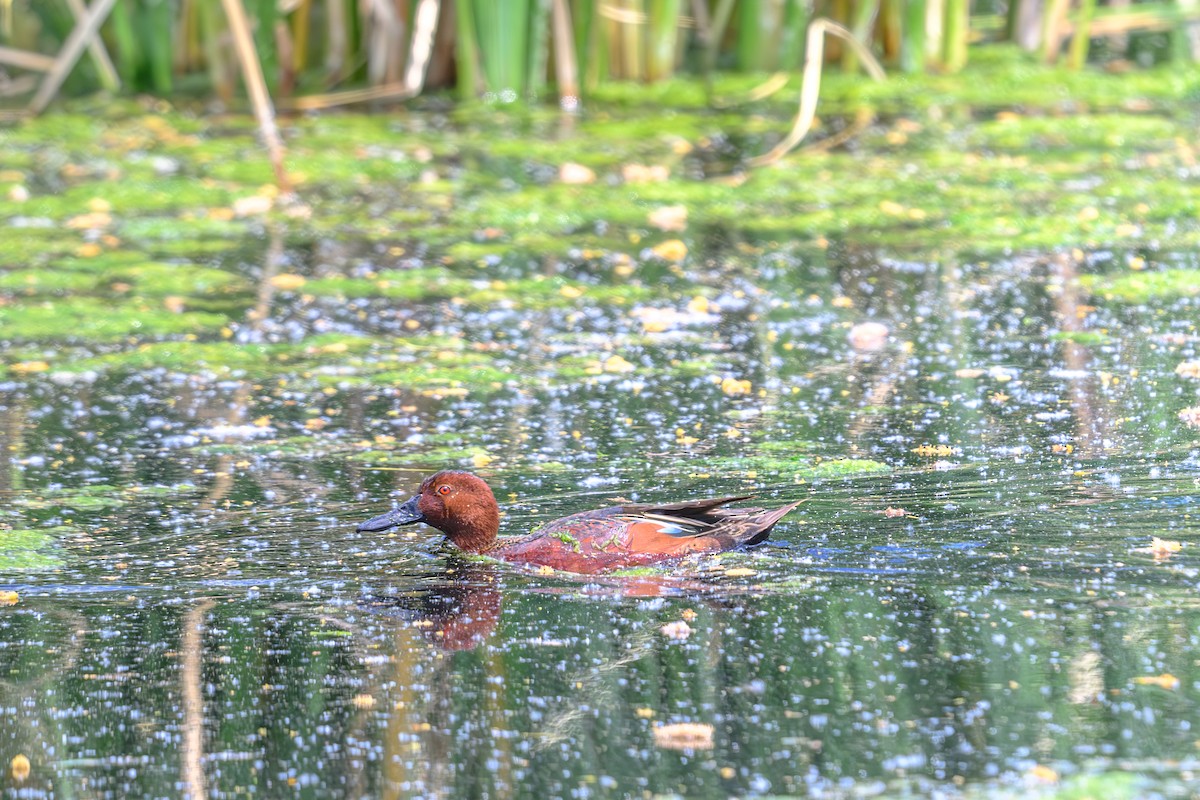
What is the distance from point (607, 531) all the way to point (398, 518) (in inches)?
26.7

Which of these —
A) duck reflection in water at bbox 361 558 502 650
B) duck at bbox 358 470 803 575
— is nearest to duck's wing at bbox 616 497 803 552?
duck at bbox 358 470 803 575

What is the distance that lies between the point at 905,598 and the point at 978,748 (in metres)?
0.93

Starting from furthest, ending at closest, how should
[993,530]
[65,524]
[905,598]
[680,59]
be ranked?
1. [680,59]
2. [65,524]
3. [993,530]
4. [905,598]

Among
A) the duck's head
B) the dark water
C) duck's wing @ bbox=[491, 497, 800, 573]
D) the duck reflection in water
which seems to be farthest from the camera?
the duck's head

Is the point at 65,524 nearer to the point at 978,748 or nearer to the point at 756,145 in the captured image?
the point at 978,748

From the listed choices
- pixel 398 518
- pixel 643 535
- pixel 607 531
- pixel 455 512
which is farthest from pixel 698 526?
pixel 398 518

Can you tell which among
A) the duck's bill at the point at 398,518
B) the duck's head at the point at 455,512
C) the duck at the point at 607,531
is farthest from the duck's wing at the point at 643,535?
the duck's bill at the point at 398,518

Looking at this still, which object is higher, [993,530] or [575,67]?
[575,67]

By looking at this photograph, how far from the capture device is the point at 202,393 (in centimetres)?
715

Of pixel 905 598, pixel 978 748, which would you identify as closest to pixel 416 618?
pixel 905 598

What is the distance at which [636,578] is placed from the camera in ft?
16.5

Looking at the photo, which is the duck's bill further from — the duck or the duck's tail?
the duck's tail

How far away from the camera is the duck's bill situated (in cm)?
527

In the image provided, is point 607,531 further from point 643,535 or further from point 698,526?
point 698,526
